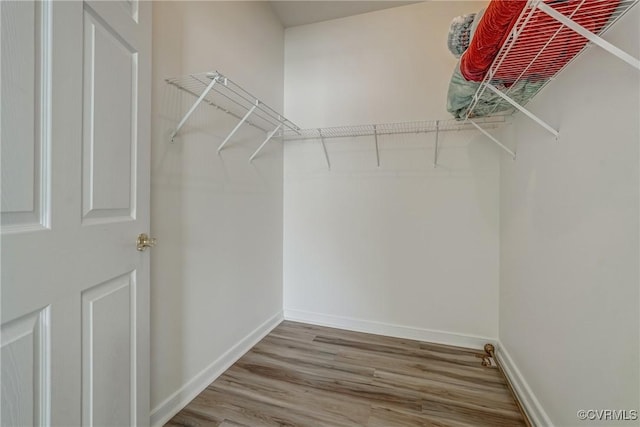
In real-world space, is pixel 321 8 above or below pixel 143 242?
above

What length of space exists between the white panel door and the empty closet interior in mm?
229

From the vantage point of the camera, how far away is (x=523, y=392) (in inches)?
55.5

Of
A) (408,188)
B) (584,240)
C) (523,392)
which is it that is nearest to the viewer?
(584,240)

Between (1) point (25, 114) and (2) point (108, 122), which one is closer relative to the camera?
(1) point (25, 114)

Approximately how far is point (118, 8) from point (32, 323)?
1.04 m

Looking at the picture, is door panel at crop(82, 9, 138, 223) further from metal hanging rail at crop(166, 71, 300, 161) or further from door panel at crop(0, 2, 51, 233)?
metal hanging rail at crop(166, 71, 300, 161)

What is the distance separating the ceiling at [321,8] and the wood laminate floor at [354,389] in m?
2.76

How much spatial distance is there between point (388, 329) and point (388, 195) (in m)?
1.13

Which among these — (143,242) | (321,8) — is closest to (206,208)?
(143,242)

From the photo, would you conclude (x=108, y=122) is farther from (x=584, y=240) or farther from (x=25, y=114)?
(x=584, y=240)

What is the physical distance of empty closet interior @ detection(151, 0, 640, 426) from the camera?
2.93ft

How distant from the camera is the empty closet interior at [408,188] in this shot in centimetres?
89

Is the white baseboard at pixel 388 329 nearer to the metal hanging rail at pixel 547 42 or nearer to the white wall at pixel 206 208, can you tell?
the white wall at pixel 206 208

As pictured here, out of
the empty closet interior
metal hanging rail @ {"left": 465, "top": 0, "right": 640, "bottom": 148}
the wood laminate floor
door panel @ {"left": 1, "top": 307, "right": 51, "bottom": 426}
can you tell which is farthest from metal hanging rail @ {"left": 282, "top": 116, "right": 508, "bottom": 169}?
door panel @ {"left": 1, "top": 307, "right": 51, "bottom": 426}
